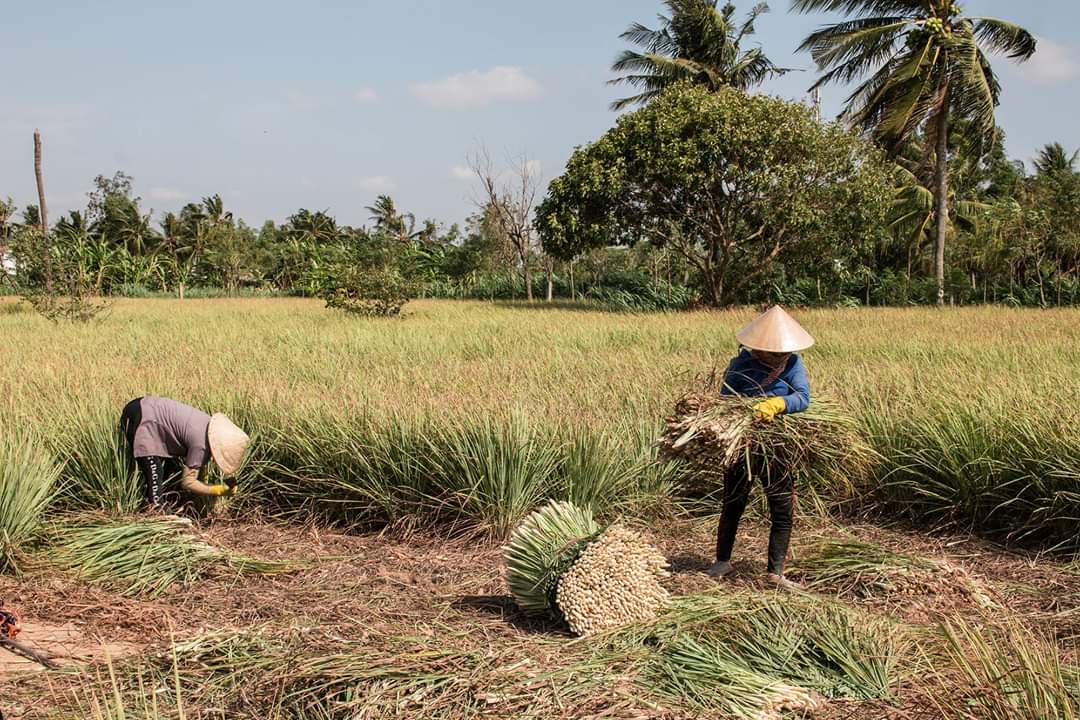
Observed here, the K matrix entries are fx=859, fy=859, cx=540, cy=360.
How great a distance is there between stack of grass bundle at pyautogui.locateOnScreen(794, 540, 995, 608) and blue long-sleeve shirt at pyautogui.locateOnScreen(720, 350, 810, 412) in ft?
2.64

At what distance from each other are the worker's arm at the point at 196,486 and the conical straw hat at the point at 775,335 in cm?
327

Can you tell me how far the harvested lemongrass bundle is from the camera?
14.0ft

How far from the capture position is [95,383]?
6926 mm

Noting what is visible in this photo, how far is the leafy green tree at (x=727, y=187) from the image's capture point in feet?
65.6

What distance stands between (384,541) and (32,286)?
60.0ft

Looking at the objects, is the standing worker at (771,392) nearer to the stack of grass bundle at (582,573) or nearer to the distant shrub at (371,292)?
the stack of grass bundle at (582,573)

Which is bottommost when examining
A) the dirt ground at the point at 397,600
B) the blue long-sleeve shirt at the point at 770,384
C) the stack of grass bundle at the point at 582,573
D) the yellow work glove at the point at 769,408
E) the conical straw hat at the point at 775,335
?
the dirt ground at the point at 397,600

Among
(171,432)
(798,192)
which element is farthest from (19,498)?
(798,192)

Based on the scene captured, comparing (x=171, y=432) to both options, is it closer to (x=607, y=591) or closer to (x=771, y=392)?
(x=607, y=591)

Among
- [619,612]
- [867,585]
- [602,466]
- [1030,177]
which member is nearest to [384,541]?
A: [602,466]

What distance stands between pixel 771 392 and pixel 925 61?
18.0 metres

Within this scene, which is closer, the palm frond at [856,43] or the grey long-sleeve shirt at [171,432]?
the grey long-sleeve shirt at [171,432]

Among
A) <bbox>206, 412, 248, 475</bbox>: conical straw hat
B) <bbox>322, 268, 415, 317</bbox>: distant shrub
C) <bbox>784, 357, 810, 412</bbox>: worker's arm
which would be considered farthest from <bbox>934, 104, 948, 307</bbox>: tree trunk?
<bbox>206, 412, 248, 475</bbox>: conical straw hat

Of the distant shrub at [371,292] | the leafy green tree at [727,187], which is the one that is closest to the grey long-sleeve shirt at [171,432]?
the distant shrub at [371,292]
